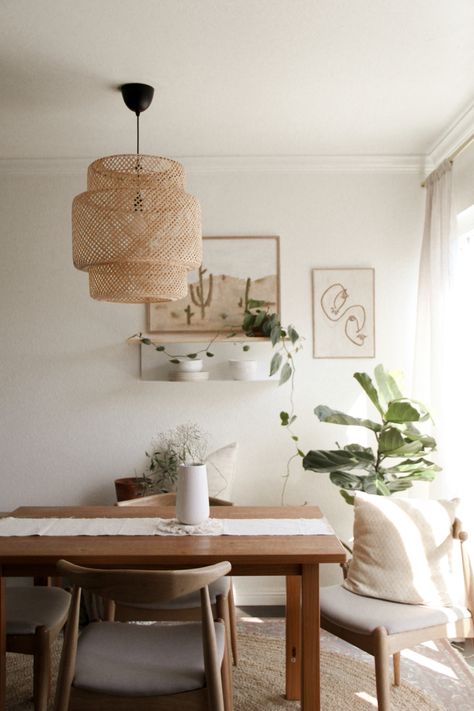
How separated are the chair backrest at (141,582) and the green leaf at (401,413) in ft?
6.25

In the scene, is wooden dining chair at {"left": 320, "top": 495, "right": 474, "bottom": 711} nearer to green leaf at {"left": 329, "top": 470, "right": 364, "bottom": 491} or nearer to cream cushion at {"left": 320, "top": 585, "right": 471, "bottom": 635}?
cream cushion at {"left": 320, "top": 585, "right": 471, "bottom": 635}

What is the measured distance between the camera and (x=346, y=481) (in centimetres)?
371

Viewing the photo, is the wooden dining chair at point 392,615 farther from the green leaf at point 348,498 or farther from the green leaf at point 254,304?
the green leaf at point 254,304

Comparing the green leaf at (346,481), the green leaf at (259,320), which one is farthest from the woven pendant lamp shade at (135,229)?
the green leaf at (346,481)

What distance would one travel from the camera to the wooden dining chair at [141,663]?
1.99 meters

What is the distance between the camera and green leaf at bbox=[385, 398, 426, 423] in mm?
3613

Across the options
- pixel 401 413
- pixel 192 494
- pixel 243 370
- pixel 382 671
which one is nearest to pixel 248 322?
pixel 243 370

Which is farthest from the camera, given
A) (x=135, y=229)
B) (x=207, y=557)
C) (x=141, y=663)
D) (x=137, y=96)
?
(x=137, y=96)

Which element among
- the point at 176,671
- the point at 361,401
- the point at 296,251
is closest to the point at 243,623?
the point at 361,401

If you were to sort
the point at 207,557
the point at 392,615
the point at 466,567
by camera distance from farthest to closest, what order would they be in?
1. the point at 466,567
2. the point at 392,615
3. the point at 207,557

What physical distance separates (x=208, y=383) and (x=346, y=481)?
43.0 inches

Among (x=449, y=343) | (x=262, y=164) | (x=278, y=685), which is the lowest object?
(x=278, y=685)

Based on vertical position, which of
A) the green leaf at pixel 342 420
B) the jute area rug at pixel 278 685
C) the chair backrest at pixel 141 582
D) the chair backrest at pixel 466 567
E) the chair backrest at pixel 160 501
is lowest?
the jute area rug at pixel 278 685

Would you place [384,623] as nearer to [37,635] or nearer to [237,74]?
[37,635]
